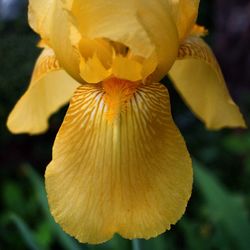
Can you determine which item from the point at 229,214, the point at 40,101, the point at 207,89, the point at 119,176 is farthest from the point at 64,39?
the point at 229,214

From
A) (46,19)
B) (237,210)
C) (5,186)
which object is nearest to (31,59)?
(5,186)

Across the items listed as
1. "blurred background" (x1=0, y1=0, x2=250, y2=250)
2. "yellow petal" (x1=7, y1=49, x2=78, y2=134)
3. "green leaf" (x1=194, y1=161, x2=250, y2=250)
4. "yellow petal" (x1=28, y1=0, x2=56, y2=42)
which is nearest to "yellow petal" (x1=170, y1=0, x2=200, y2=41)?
"yellow petal" (x1=28, y1=0, x2=56, y2=42)

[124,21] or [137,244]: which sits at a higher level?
[124,21]

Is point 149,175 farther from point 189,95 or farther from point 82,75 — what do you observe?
point 189,95

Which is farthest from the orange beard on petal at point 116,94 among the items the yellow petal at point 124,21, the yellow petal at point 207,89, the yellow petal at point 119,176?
the yellow petal at point 207,89

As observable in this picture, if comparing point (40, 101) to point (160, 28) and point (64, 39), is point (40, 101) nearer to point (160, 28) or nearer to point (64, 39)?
point (64, 39)
